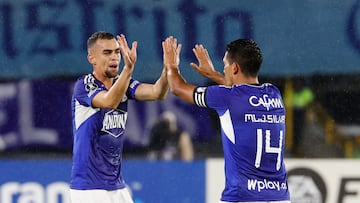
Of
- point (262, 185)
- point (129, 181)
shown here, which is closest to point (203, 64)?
point (262, 185)

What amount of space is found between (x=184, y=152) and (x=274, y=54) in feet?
4.06

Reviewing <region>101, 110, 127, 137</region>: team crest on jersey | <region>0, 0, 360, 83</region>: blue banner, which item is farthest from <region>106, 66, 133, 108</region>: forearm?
<region>0, 0, 360, 83</region>: blue banner

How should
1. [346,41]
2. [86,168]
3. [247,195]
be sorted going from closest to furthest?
[247,195], [86,168], [346,41]

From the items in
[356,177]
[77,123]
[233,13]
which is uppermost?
[233,13]

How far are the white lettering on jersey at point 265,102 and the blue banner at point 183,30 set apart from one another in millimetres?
2835

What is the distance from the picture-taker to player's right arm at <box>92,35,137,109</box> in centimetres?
801

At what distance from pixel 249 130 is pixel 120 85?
106cm

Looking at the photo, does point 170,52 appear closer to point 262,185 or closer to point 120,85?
point 120,85

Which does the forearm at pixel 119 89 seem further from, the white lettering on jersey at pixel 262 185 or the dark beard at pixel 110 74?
the white lettering on jersey at pixel 262 185

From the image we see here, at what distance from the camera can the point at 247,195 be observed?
763cm

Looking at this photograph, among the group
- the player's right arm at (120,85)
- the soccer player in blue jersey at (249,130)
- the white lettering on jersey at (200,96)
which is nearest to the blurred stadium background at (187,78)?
the player's right arm at (120,85)

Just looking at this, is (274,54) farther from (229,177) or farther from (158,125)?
(229,177)

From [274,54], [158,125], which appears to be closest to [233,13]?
[274,54]

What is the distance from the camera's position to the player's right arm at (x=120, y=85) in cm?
801
